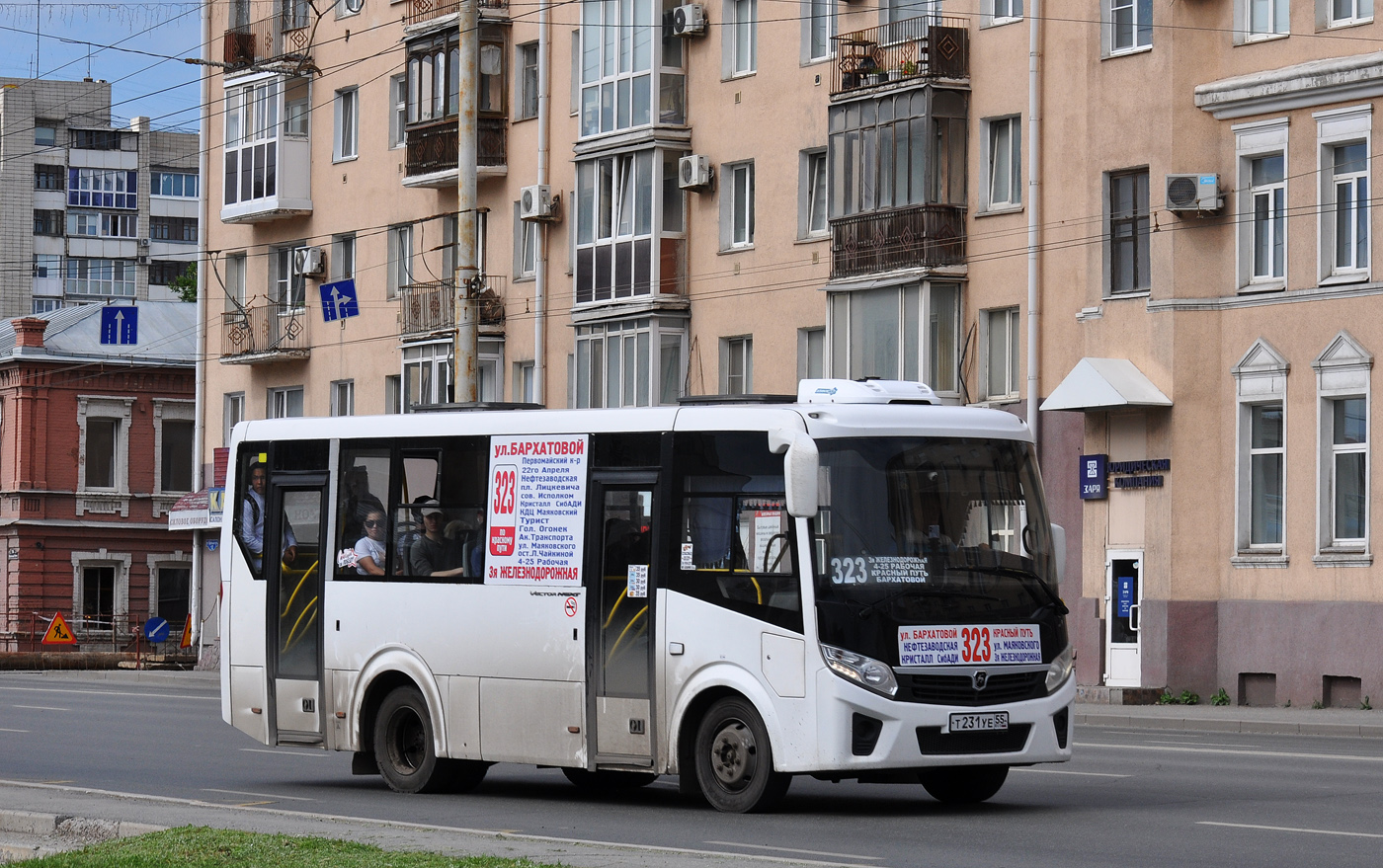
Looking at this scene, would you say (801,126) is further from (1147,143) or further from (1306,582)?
(1306,582)

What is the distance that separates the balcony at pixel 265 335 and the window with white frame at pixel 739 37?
604 inches

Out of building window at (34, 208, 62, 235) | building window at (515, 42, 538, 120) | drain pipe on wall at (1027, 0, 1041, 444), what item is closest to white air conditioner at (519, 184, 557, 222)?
building window at (515, 42, 538, 120)

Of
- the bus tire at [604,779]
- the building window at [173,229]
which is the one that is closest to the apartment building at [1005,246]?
the bus tire at [604,779]

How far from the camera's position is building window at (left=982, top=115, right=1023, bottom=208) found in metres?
36.4

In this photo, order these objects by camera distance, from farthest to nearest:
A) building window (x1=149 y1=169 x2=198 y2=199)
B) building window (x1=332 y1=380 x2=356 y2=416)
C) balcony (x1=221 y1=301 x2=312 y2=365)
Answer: building window (x1=149 y1=169 x2=198 y2=199), balcony (x1=221 y1=301 x2=312 y2=365), building window (x1=332 y1=380 x2=356 y2=416)

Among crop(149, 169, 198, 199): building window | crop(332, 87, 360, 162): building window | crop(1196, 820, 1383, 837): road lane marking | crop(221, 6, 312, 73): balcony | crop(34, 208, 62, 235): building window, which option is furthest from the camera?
crop(149, 169, 198, 199): building window

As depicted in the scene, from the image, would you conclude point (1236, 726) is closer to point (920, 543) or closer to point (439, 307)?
point (920, 543)

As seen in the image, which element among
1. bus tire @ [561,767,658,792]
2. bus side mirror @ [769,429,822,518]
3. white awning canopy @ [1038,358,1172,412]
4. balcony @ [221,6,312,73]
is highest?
balcony @ [221,6,312,73]

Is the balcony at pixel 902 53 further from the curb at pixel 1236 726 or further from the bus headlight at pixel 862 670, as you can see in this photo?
the bus headlight at pixel 862 670

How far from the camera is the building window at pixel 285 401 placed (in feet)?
177

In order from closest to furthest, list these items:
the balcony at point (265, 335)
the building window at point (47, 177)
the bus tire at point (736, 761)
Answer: the bus tire at point (736, 761) < the balcony at point (265, 335) < the building window at point (47, 177)

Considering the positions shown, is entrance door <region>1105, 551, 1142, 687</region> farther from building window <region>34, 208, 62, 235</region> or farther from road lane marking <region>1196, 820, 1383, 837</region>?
building window <region>34, 208, 62, 235</region>

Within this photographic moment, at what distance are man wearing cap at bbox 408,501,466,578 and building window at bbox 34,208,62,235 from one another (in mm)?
94795

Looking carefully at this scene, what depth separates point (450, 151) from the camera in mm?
46875
